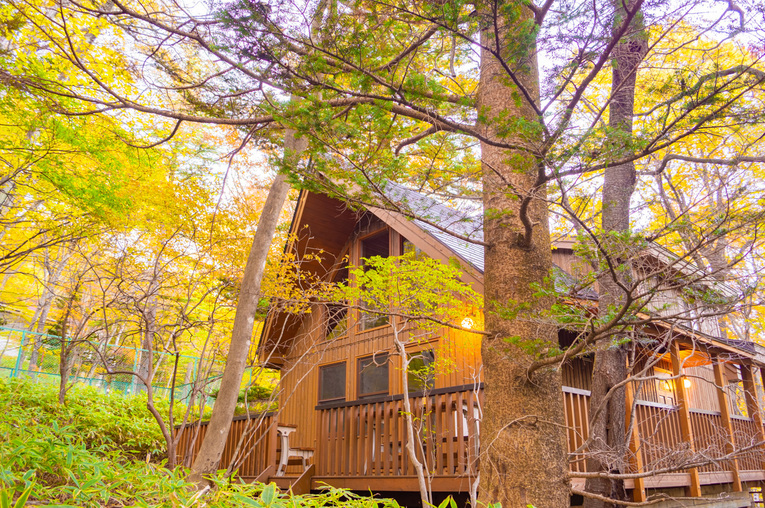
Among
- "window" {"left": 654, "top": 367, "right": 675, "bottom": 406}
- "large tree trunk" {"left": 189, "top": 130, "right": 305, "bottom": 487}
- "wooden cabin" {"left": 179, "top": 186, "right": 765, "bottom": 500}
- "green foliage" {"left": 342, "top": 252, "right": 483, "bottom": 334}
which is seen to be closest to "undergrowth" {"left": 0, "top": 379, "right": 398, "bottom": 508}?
"large tree trunk" {"left": 189, "top": 130, "right": 305, "bottom": 487}

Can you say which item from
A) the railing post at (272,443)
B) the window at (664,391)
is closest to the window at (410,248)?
the railing post at (272,443)

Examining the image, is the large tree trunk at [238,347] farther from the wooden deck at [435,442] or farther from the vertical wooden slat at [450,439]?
the vertical wooden slat at [450,439]

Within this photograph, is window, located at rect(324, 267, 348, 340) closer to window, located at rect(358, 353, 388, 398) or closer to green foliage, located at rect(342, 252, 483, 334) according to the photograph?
window, located at rect(358, 353, 388, 398)

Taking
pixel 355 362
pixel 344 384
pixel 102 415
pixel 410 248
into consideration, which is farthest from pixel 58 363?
pixel 410 248

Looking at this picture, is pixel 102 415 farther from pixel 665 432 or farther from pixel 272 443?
pixel 665 432

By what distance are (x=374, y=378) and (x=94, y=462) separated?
7.98m

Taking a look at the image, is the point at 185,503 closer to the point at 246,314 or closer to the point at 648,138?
the point at 648,138

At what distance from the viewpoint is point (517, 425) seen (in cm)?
378

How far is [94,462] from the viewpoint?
2.44m

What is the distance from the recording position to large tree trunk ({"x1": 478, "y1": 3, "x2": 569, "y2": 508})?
3598 mm

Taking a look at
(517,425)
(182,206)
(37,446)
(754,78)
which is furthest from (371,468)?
(182,206)

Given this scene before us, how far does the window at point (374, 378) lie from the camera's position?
995 centimetres

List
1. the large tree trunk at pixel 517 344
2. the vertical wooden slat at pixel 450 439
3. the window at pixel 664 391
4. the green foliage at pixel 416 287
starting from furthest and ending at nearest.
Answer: the window at pixel 664 391 → the green foliage at pixel 416 287 → the vertical wooden slat at pixel 450 439 → the large tree trunk at pixel 517 344

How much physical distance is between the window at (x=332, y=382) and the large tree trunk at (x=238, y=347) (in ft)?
10.5
